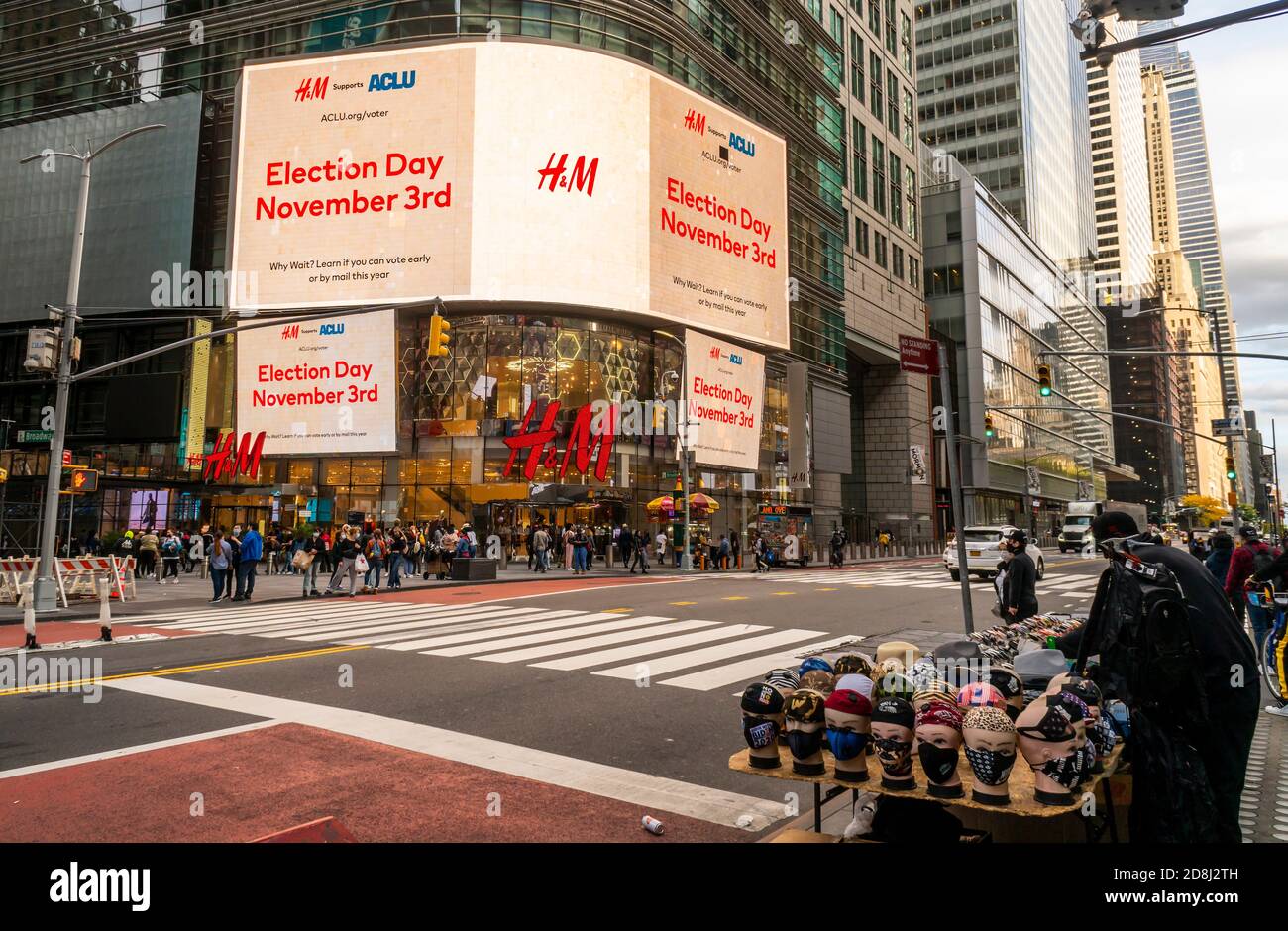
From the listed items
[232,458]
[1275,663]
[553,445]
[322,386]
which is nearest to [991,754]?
[1275,663]

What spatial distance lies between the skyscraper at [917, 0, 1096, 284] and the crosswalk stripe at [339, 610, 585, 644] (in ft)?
303

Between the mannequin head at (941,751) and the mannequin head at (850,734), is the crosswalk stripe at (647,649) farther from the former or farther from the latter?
the mannequin head at (941,751)

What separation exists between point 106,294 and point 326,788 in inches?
2035

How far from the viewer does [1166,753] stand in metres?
3.31

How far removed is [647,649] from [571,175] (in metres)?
33.1

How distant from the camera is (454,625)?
552 inches

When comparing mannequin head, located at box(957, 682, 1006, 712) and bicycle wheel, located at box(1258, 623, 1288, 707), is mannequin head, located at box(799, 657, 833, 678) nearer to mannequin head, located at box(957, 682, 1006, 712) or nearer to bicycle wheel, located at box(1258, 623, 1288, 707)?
mannequin head, located at box(957, 682, 1006, 712)

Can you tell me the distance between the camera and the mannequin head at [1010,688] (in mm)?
3753

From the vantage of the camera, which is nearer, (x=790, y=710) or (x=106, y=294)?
(x=790, y=710)

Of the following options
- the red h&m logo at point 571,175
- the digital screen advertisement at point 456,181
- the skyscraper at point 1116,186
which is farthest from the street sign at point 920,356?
the skyscraper at point 1116,186

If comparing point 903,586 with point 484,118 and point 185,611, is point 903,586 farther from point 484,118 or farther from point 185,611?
point 484,118

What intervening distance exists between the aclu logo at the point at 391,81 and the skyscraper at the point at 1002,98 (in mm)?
71899
